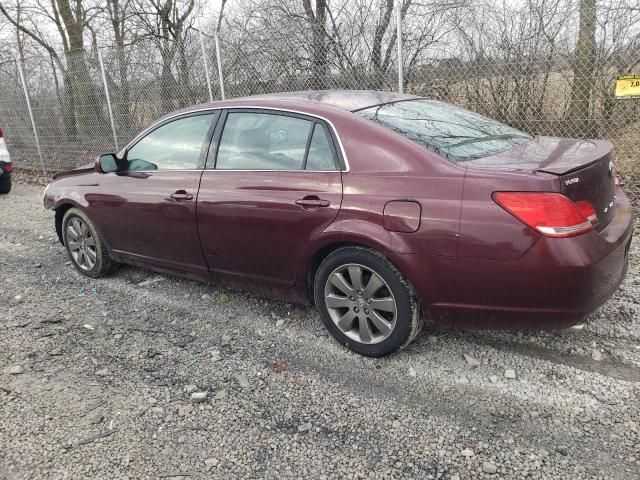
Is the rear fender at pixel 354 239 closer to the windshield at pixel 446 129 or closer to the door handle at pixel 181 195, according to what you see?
the windshield at pixel 446 129

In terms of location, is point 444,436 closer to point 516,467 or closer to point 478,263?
point 516,467

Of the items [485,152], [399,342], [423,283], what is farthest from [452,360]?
[485,152]

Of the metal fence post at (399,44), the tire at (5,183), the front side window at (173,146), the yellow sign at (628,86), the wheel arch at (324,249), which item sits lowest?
the wheel arch at (324,249)

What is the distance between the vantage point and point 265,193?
3.28 metres

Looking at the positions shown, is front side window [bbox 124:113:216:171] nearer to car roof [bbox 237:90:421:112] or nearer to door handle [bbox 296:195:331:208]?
car roof [bbox 237:90:421:112]

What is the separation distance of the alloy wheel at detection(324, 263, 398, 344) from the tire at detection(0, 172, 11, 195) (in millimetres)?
8492

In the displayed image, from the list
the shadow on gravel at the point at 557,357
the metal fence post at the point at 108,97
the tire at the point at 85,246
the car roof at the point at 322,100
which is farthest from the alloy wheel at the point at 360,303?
the metal fence post at the point at 108,97

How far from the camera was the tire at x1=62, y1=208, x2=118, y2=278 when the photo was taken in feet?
15.3

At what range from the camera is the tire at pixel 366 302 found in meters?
2.88

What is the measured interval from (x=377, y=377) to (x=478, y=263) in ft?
2.92

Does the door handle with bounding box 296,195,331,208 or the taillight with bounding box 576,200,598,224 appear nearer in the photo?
the taillight with bounding box 576,200,598,224

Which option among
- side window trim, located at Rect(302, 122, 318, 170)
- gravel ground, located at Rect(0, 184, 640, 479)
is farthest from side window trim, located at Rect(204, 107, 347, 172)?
gravel ground, located at Rect(0, 184, 640, 479)

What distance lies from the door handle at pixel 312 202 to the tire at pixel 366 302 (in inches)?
11.3

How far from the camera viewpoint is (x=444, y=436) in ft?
7.95
